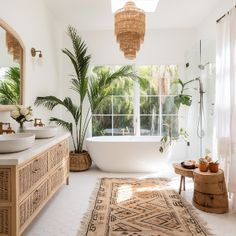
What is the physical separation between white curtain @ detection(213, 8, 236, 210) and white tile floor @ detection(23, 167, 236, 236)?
38 cm

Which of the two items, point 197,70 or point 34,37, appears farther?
point 197,70

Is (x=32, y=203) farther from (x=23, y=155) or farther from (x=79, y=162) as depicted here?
(x=79, y=162)

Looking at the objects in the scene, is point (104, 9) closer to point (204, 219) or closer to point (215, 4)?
point (215, 4)

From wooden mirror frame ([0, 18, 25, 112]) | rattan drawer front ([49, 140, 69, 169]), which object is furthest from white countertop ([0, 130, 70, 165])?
→ wooden mirror frame ([0, 18, 25, 112])

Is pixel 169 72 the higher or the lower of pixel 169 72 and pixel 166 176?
the higher

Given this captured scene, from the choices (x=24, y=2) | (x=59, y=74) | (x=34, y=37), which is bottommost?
(x=59, y=74)

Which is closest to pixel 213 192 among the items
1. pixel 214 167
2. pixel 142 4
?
pixel 214 167

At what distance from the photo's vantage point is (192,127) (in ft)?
15.6

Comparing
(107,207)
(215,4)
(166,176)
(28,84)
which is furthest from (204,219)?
(215,4)

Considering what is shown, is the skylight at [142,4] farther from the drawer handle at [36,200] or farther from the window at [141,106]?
the drawer handle at [36,200]

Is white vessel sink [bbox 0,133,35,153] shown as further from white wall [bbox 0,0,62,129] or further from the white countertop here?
white wall [bbox 0,0,62,129]

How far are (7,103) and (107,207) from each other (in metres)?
1.64

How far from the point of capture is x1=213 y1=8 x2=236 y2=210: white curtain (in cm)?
274

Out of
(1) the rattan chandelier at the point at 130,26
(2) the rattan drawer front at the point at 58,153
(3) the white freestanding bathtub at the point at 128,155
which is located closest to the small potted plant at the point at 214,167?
(3) the white freestanding bathtub at the point at 128,155
